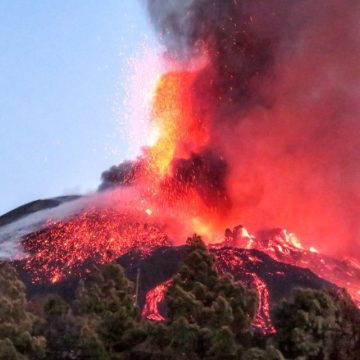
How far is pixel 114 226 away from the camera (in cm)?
5650

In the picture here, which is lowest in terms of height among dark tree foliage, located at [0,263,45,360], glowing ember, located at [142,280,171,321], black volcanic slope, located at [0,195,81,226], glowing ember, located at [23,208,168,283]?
dark tree foliage, located at [0,263,45,360]

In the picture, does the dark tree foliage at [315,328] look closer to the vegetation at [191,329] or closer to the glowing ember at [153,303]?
the vegetation at [191,329]

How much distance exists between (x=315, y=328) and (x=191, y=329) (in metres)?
3.76

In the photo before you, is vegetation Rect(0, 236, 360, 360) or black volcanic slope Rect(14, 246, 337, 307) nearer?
vegetation Rect(0, 236, 360, 360)

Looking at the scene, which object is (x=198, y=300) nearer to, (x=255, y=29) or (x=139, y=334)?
(x=139, y=334)

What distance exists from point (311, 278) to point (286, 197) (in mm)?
23578

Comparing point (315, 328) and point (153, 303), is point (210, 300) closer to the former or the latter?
point (315, 328)

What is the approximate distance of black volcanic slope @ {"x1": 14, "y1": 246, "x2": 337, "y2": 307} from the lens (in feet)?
130

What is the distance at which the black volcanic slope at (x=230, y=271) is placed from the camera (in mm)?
39562

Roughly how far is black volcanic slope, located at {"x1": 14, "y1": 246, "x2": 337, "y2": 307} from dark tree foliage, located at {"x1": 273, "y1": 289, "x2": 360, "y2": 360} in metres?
15.9

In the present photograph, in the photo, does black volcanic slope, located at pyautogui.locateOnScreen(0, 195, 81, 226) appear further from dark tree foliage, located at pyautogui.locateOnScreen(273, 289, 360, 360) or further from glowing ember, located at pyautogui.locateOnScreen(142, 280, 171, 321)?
dark tree foliage, located at pyautogui.locateOnScreen(273, 289, 360, 360)

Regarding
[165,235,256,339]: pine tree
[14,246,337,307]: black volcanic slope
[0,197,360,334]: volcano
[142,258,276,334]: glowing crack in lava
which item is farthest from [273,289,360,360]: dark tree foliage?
[14,246,337,307]: black volcanic slope

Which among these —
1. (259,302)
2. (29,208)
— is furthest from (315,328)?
(29,208)

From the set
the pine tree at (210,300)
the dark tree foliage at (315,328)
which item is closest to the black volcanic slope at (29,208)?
the pine tree at (210,300)
